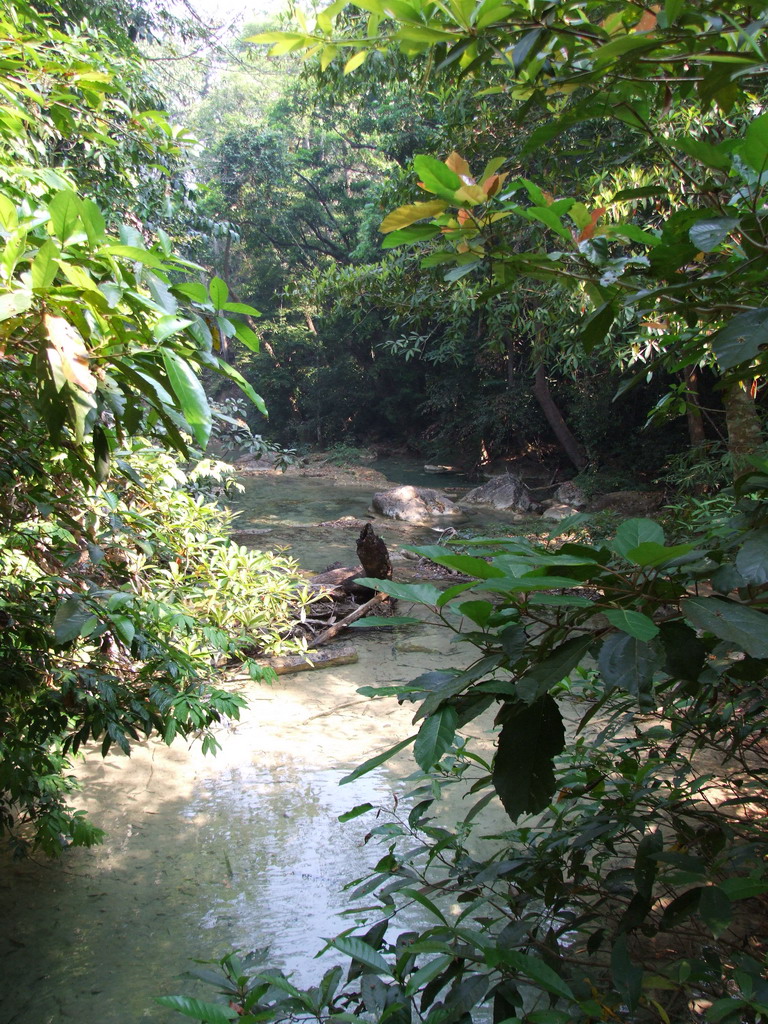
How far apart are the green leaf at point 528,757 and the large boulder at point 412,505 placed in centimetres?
899

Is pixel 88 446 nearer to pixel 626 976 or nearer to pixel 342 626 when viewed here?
pixel 626 976

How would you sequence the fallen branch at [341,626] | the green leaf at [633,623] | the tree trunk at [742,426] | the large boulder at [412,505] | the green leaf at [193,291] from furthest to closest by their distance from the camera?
the large boulder at [412,505] → the fallen branch at [341,626] → the tree trunk at [742,426] → the green leaf at [193,291] → the green leaf at [633,623]

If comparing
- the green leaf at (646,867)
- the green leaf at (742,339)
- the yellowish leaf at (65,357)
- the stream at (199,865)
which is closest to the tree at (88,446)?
the yellowish leaf at (65,357)

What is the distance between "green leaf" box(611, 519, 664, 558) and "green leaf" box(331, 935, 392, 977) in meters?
0.73

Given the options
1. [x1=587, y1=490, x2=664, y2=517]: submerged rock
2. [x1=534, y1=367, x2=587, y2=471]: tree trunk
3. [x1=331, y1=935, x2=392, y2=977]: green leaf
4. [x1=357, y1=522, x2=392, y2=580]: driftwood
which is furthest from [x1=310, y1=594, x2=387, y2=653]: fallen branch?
[x1=534, y1=367, x2=587, y2=471]: tree trunk

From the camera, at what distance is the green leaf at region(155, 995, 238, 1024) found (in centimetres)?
83

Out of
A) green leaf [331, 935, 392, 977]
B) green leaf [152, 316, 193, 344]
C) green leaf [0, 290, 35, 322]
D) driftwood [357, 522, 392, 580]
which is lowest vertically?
driftwood [357, 522, 392, 580]

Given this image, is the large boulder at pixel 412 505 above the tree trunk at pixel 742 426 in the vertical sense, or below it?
below

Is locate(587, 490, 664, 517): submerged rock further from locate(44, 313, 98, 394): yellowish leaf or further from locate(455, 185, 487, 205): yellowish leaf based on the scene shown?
locate(44, 313, 98, 394): yellowish leaf

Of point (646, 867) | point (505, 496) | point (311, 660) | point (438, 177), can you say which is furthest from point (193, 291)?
point (505, 496)

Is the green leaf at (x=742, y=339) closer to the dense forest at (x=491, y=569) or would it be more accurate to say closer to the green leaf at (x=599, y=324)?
the dense forest at (x=491, y=569)

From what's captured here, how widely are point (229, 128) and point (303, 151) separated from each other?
283cm

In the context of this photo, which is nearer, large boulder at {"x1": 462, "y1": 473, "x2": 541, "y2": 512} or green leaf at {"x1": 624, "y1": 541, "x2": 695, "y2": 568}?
green leaf at {"x1": 624, "y1": 541, "x2": 695, "y2": 568}

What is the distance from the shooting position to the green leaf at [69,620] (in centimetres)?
136
